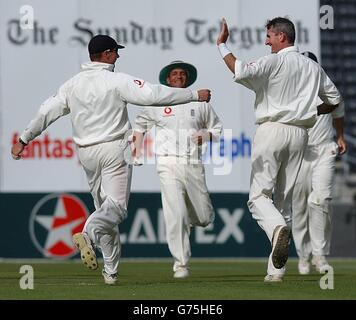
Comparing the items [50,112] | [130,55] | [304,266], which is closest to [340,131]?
[304,266]

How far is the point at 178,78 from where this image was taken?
13.5 meters

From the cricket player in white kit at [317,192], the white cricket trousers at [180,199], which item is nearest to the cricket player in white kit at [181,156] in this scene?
the white cricket trousers at [180,199]

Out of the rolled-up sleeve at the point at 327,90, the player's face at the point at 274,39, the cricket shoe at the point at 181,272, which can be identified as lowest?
the cricket shoe at the point at 181,272

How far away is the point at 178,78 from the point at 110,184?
2.15 metres

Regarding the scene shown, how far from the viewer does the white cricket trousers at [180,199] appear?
1376 centimetres

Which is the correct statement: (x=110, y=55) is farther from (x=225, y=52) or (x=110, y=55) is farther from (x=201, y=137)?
(x=201, y=137)

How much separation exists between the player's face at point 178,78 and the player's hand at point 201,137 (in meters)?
0.53

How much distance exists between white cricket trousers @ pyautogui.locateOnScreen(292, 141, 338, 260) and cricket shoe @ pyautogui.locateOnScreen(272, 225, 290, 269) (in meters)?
3.32

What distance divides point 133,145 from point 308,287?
9.77 feet

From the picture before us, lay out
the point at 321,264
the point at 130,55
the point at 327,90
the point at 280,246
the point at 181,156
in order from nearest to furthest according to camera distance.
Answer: the point at 280,246, the point at 327,90, the point at 181,156, the point at 321,264, the point at 130,55

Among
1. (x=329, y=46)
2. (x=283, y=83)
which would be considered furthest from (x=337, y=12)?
(x=283, y=83)

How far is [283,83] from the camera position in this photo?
1170cm

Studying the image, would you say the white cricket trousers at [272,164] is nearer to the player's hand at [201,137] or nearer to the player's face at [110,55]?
the player's face at [110,55]

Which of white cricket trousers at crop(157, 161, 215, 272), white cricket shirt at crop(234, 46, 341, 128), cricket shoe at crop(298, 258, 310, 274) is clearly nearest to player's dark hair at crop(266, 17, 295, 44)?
Result: white cricket shirt at crop(234, 46, 341, 128)
